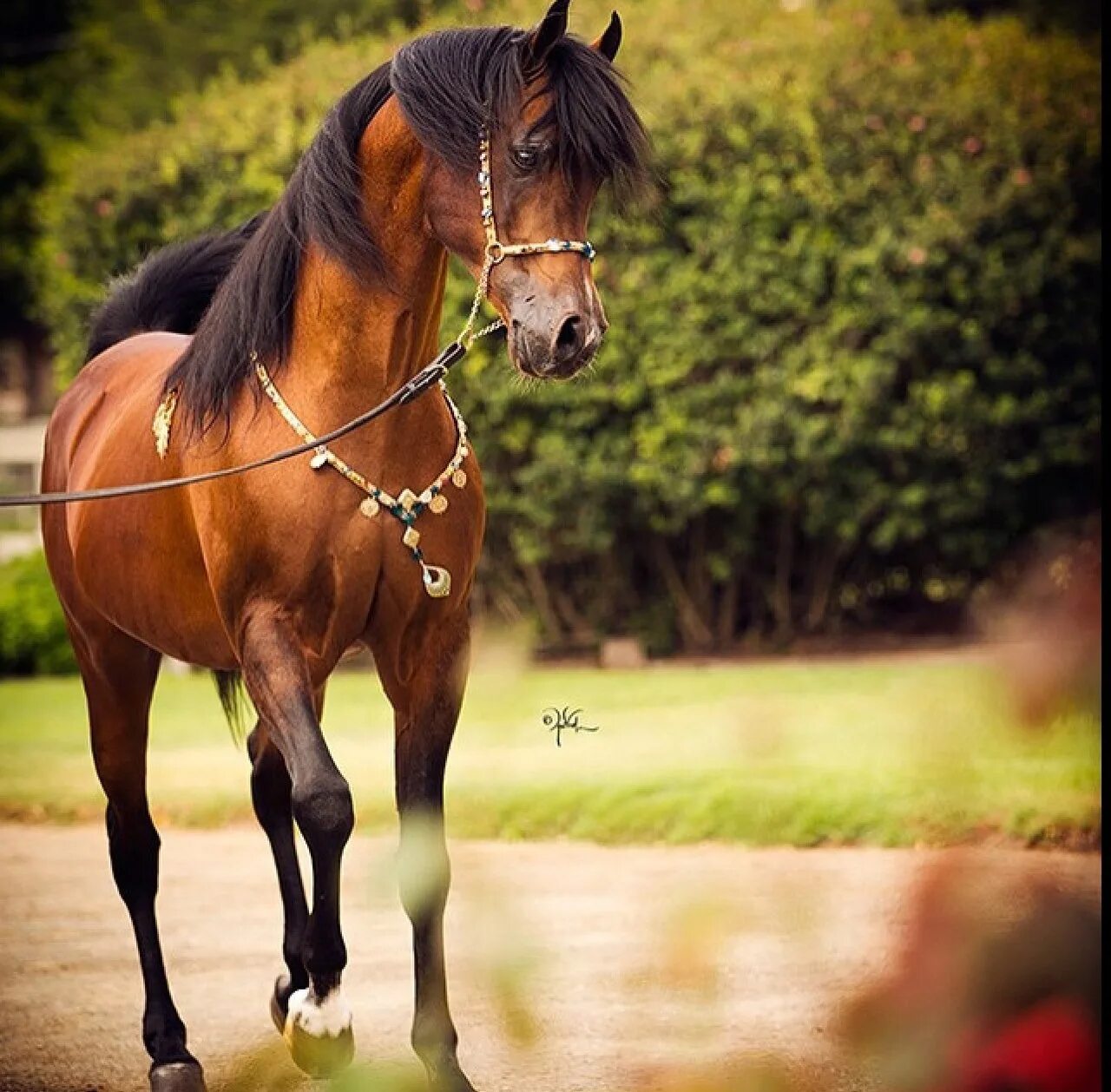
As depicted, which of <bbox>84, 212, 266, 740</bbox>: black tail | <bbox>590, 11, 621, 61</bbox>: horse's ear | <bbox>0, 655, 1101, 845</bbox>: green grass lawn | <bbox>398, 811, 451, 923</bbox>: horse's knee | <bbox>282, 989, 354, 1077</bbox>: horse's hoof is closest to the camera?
<bbox>398, 811, 451, 923</bbox>: horse's knee

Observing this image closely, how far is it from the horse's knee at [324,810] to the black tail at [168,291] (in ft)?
6.67

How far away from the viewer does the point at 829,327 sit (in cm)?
1046

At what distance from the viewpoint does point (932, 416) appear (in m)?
10.6

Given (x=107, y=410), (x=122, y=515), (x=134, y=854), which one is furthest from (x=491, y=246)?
(x=134, y=854)

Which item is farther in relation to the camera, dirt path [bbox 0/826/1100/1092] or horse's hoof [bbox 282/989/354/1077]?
dirt path [bbox 0/826/1100/1092]

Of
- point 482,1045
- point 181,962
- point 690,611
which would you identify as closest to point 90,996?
point 181,962

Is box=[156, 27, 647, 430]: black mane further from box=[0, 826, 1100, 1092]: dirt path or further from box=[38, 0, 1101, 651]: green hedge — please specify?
box=[38, 0, 1101, 651]: green hedge

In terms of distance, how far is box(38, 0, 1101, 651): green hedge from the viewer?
413 inches

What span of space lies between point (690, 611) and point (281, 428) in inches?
310

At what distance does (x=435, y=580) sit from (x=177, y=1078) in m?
1.22

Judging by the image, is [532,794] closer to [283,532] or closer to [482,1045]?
[482,1045]

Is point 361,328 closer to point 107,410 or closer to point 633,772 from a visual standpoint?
point 107,410

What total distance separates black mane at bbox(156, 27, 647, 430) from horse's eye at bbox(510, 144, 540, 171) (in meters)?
0.05

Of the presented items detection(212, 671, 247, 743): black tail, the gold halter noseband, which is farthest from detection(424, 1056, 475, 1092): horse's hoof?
detection(212, 671, 247, 743): black tail
